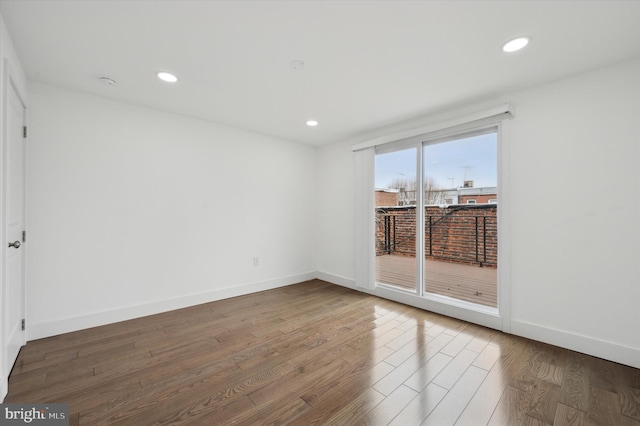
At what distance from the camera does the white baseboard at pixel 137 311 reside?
2594 millimetres

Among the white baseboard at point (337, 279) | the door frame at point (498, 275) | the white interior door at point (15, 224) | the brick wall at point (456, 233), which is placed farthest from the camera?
the white baseboard at point (337, 279)

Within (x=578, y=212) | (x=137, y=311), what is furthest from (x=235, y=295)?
(x=578, y=212)

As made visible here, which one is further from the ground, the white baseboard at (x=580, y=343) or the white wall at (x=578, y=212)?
the white wall at (x=578, y=212)

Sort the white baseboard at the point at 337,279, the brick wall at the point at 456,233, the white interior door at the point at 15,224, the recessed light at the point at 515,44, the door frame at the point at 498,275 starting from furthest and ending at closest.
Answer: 1. the white baseboard at the point at 337,279
2. the brick wall at the point at 456,233
3. the door frame at the point at 498,275
4. the white interior door at the point at 15,224
5. the recessed light at the point at 515,44

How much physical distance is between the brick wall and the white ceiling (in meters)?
1.33

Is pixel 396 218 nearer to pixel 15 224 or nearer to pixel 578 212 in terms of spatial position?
pixel 578 212

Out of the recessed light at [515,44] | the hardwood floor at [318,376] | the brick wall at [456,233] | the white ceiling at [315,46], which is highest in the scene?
the white ceiling at [315,46]

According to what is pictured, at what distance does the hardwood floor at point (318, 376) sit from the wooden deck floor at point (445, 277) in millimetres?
664

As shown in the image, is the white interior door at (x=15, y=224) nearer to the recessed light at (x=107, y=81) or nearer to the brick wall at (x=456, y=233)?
the recessed light at (x=107, y=81)

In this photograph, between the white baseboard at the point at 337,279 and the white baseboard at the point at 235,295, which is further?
the white baseboard at the point at 337,279

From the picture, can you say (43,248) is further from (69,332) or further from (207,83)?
(207,83)

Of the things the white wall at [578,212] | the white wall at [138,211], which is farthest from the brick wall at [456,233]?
the white wall at [138,211]

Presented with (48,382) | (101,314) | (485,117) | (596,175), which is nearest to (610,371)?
(596,175)

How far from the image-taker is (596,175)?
2299 millimetres
